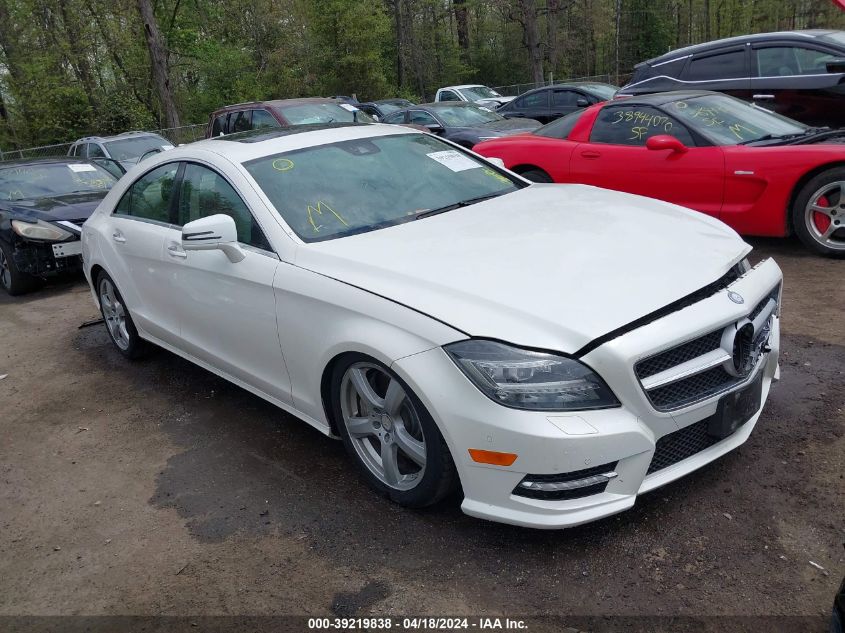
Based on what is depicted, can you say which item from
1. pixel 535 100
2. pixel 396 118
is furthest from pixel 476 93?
pixel 396 118

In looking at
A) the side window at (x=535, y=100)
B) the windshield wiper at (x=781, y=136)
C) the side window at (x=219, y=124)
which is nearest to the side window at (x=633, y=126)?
the windshield wiper at (x=781, y=136)

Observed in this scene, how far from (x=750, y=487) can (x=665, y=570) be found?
2.18 feet

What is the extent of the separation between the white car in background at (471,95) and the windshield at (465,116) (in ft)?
33.0

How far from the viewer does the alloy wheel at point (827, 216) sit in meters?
5.76

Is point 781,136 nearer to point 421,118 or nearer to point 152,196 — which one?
point 152,196

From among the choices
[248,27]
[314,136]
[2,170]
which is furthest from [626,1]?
[314,136]

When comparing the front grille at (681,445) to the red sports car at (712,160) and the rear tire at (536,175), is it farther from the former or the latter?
the rear tire at (536,175)

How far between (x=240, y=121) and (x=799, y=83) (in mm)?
8408

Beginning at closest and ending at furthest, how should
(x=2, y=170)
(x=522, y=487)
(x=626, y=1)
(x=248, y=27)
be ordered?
1. (x=522, y=487)
2. (x=2, y=170)
3. (x=248, y=27)
4. (x=626, y=1)

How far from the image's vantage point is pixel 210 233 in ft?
11.8

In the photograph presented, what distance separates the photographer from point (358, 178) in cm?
401

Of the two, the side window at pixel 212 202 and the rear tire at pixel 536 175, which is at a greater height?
the side window at pixel 212 202

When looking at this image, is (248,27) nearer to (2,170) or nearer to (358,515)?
(2,170)

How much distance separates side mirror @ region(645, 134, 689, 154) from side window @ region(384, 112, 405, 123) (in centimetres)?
914
